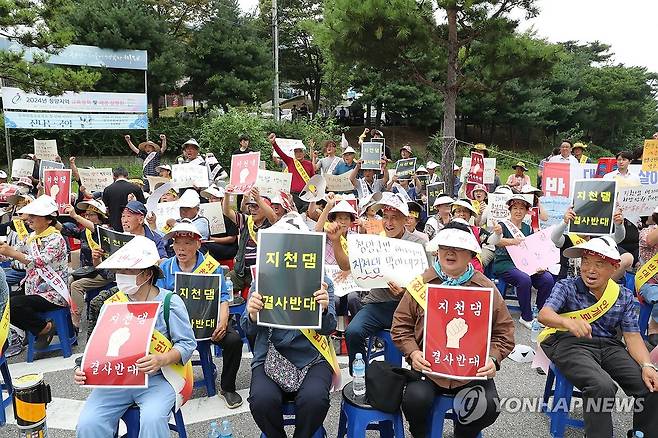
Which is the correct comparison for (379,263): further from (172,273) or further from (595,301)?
(172,273)

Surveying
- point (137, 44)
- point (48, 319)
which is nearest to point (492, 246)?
point (48, 319)

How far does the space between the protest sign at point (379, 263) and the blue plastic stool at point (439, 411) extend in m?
0.96

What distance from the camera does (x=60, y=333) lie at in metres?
5.20

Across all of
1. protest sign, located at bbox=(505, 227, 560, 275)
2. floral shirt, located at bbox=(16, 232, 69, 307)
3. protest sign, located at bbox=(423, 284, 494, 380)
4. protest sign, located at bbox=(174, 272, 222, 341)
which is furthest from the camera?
protest sign, located at bbox=(505, 227, 560, 275)

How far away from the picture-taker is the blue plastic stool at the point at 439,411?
10.5ft

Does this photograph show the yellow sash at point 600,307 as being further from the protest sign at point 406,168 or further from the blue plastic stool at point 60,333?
the protest sign at point 406,168

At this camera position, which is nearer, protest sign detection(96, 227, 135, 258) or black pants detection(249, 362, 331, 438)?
black pants detection(249, 362, 331, 438)

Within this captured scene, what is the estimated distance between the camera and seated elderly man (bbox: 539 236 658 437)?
10.8 feet

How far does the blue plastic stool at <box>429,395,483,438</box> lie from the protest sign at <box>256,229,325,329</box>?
0.95m

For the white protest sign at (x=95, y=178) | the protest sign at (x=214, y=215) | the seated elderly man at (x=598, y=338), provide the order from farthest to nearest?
the white protest sign at (x=95, y=178) < the protest sign at (x=214, y=215) < the seated elderly man at (x=598, y=338)

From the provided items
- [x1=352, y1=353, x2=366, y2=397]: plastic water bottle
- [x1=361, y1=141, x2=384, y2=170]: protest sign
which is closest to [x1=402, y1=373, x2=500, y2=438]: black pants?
[x1=352, y1=353, x2=366, y2=397]: plastic water bottle

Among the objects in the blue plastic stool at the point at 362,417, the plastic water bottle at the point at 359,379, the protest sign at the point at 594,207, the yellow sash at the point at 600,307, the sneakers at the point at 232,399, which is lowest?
the sneakers at the point at 232,399

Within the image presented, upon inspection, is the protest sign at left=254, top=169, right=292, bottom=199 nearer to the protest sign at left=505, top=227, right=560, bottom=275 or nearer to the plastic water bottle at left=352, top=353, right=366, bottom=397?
the protest sign at left=505, top=227, right=560, bottom=275

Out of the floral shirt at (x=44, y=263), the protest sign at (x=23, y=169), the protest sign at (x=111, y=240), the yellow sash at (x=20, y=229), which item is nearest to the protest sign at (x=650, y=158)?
the protest sign at (x=111, y=240)
